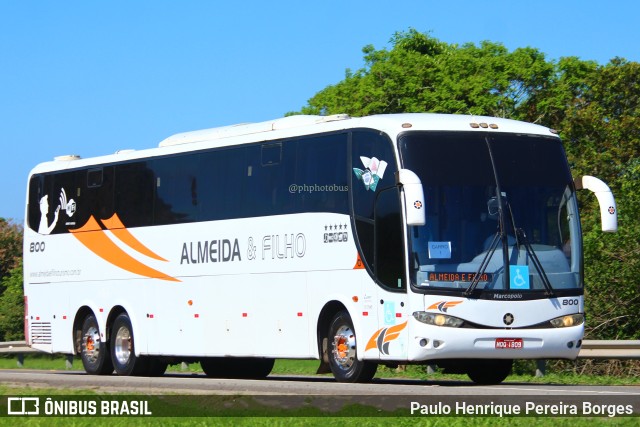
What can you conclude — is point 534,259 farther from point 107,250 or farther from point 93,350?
point 93,350

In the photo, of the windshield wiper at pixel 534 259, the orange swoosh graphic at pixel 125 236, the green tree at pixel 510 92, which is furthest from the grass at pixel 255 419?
the green tree at pixel 510 92

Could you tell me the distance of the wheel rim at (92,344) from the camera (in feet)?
88.2

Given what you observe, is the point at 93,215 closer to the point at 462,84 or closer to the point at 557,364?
the point at 557,364

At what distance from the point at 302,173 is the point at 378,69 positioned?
43.9 meters

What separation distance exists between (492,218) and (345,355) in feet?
9.73

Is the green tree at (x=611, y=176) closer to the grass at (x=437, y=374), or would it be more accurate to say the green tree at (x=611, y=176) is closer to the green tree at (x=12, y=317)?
the grass at (x=437, y=374)

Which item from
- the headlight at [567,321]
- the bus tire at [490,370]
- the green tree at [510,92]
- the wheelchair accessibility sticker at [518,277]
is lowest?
the bus tire at [490,370]

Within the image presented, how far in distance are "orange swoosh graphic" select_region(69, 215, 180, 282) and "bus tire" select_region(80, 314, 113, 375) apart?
1304 millimetres

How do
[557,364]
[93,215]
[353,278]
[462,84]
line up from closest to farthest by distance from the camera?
[353,278], [93,215], [557,364], [462,84]

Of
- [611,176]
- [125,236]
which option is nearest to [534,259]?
[125,236]

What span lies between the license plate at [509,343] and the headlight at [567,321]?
0.60 m

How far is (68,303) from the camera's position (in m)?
27.8

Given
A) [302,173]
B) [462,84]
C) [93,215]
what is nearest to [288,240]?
[302,173]

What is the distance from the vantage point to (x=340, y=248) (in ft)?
67.2
